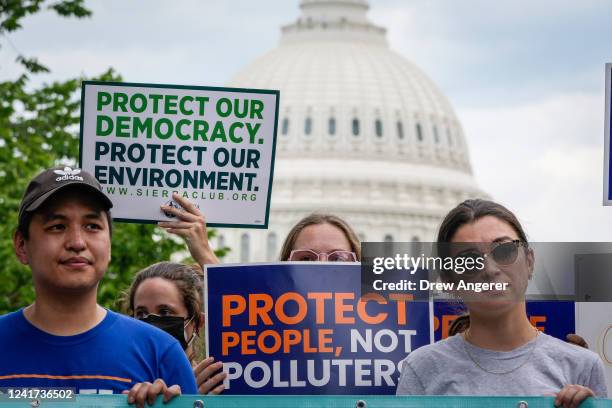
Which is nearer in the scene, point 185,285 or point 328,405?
point 328,405

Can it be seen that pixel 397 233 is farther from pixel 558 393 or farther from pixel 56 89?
pixel 558 393

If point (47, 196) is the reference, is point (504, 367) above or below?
below

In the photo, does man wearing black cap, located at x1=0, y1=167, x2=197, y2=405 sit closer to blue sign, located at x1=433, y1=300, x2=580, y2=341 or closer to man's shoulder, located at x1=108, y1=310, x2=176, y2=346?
man's shoulder, located at x1=108, y1=310, x2=176, y2=346

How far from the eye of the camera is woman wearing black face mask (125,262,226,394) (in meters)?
6.79

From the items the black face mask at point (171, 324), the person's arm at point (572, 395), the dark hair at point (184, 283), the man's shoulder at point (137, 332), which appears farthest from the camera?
the dark hair at point (184, 283)

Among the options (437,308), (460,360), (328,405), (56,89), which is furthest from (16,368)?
(56,89)

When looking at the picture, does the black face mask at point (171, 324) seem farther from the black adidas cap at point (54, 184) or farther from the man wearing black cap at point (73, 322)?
the black adidas cap at point (54, 184)

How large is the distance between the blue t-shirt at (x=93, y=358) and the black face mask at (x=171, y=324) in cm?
130

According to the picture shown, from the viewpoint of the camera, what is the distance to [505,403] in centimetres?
508

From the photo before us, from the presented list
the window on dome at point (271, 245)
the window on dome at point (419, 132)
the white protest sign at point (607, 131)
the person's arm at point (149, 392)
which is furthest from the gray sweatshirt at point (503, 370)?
the window on dome at point (419, 132)

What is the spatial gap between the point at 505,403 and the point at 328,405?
1.74 feet

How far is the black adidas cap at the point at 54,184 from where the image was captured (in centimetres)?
533

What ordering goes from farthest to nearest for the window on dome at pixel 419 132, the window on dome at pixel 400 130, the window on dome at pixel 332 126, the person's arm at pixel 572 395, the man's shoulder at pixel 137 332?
the window on dome at pixel 419 132 < the window on dome at pixel 400 130 < the window on dome at pixel 332 126 < the man's shoulder at pixel 137 332 < the person's arm at pixel 572 395

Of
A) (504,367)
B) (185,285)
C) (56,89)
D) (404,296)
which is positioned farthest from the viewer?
(56,89)
